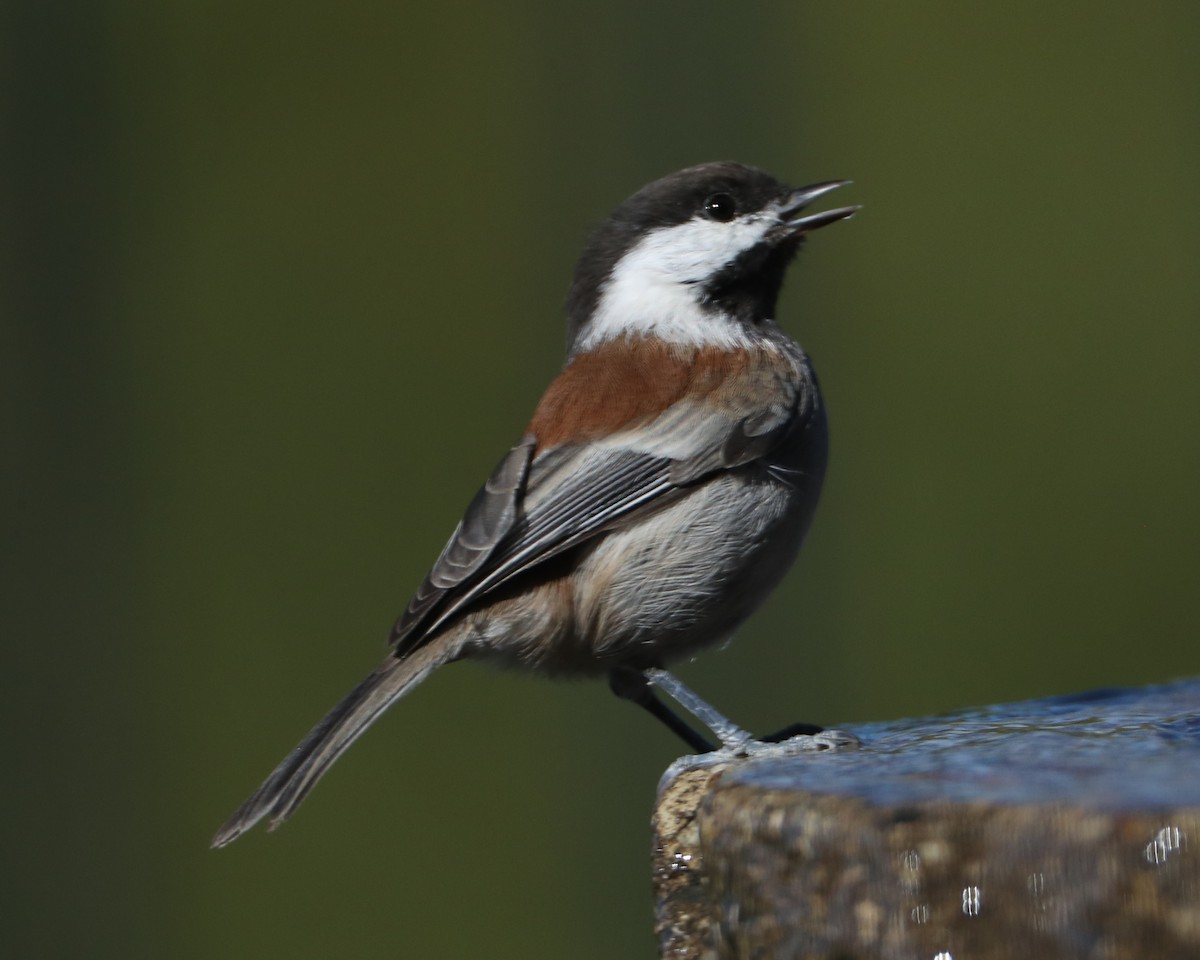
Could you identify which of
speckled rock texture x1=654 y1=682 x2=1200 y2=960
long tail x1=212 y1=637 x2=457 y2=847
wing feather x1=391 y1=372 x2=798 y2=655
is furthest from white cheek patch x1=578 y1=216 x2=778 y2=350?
speckled rock texture x1=654 y1=682 x2=1200 y2=960

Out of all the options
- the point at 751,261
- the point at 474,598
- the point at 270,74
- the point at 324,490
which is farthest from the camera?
the point at 270,74

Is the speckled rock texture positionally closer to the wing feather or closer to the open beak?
the wing feather

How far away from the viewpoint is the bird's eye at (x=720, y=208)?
99.4 inches

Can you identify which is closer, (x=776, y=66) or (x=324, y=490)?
(x=324, y=490)

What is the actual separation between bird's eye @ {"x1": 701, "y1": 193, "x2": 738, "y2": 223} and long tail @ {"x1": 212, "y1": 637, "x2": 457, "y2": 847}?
981 millimetres

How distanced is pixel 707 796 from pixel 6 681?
2602 millimetres

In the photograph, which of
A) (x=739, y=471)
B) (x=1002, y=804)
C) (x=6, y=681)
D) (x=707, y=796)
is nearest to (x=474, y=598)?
(x=739, y=471)

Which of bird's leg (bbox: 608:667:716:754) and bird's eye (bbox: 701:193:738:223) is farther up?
bird's eye (bbox: 701:193:738:223)

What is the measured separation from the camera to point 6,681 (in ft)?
11.4

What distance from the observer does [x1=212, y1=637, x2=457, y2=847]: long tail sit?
2.00 m

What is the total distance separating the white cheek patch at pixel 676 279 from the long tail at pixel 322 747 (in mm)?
744

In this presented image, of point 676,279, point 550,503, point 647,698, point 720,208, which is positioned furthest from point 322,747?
point 720,208

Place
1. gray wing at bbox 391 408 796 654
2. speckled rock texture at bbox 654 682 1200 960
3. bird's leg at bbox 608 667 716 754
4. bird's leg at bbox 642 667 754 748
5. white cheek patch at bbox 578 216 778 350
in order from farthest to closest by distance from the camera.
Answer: white cheek patch at bbox 578 216 778 350, bird's leg at bbox 608 667 716 754, gray wing at bbox 391 408 796 654, bird's leg at bbox 642 667 754 748, speckled rock texture at bbox 654 682 1200 960

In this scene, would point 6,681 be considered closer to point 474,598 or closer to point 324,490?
point 324,490
